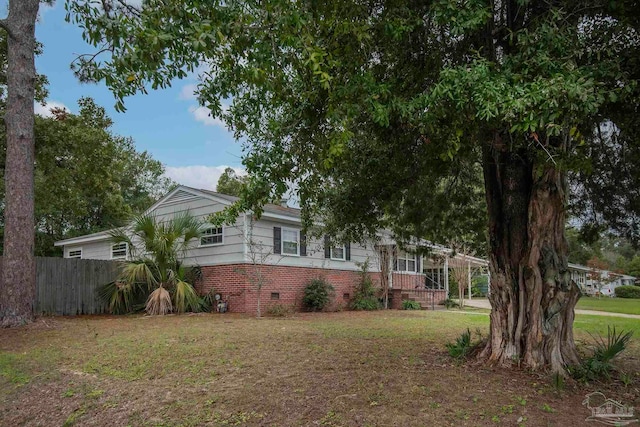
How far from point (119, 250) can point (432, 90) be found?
1795 cm

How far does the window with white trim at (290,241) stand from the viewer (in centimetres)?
1661

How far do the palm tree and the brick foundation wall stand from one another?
2.83 ft

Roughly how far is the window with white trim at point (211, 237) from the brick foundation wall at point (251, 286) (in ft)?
2.66

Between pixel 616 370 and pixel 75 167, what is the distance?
15.7 metres

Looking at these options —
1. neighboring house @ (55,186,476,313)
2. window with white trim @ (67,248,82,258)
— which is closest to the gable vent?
neighboring house @ (55,186,476,313)

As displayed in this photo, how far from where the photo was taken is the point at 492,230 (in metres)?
6.31

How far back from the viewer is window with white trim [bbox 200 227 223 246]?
52.2 feet

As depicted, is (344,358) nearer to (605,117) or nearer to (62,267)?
(605,117)

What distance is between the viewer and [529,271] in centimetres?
574

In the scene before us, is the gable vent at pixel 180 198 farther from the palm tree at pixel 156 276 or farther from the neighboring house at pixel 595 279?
the neighboring house at pixel 595 279

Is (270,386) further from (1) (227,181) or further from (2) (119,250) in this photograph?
(1) (227,181)

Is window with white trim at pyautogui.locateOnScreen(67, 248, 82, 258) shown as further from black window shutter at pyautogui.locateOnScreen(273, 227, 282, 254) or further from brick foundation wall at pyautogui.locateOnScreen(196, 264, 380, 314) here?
black window shutter at pyautogui.locateOnScreen(273, 227, 282, 254)

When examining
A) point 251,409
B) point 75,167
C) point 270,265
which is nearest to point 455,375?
point 251,409

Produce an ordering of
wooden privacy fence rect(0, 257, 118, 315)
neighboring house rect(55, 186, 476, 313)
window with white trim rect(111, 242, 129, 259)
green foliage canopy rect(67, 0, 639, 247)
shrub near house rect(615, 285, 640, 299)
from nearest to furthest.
→ green foliage canopy rect(67, 0, 639, 247) → wooden privacy fence rect(0, 257, 118, 315) → neighboring house rect(55, 186, 476, 313) → window with white trim rect(111, 242, 129, 259) → shrub near house rect(615, 285, 640, 299)
